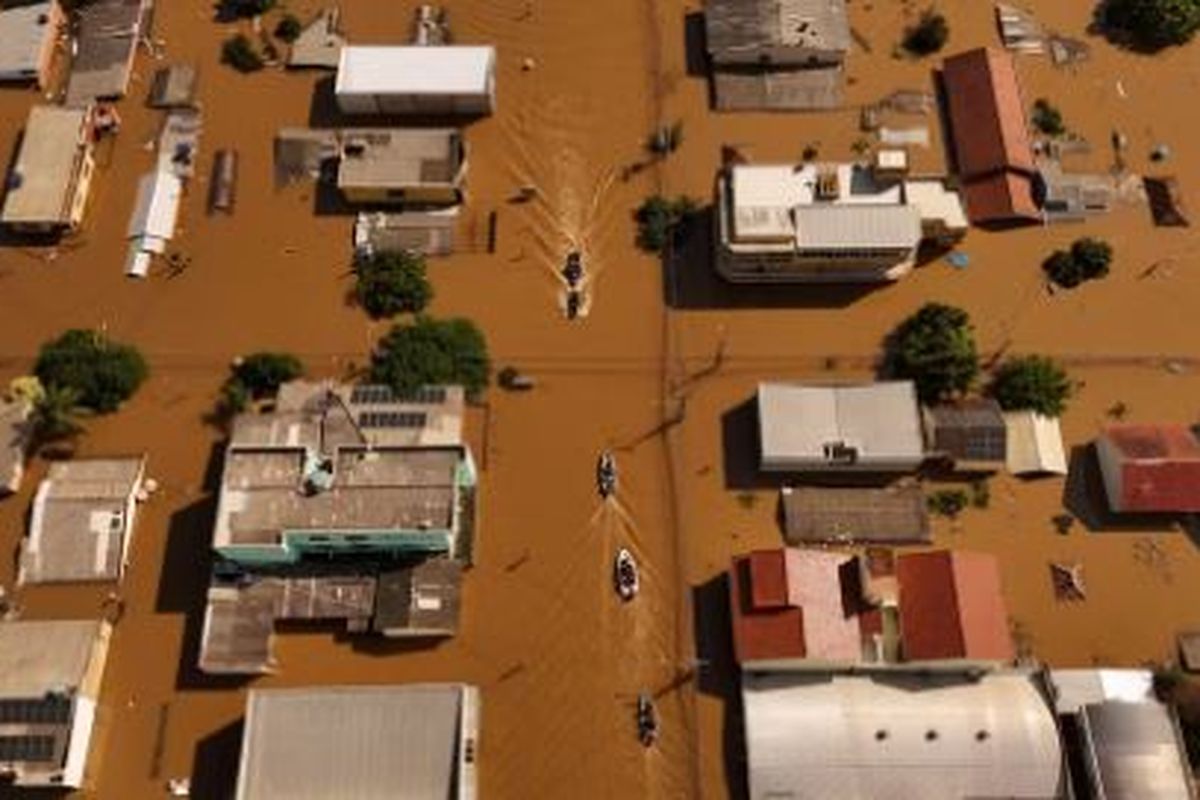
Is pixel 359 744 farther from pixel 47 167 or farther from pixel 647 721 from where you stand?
pixel 47 167

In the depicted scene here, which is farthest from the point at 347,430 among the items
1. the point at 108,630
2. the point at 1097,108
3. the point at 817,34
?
the point at 1097,108

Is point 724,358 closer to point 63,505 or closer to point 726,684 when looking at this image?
point 726,684

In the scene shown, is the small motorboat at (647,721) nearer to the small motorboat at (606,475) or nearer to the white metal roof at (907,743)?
the white metal roof at (907,743)

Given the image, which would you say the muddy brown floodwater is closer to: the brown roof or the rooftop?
the brown roof

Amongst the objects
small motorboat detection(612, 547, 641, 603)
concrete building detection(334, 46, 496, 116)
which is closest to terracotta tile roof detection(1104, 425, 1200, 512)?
small motorboat detection(612, 547, 641, 603)

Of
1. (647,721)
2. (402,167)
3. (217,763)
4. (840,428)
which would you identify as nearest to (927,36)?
(840,428)
